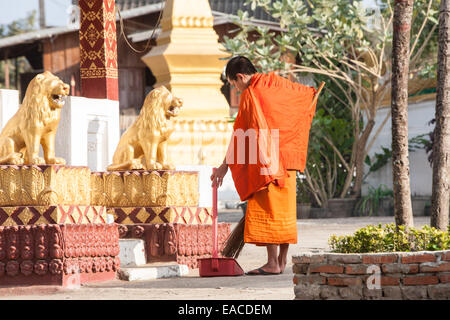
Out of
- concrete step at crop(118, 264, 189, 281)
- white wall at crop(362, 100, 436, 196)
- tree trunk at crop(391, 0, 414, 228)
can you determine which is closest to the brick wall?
tree trunk at crop(391, 0, 414, 228)

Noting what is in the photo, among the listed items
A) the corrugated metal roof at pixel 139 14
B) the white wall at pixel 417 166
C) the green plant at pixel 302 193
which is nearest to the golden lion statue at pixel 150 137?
the green plant at pixel 302 193

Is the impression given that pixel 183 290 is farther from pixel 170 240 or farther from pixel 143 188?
pixel 143 188

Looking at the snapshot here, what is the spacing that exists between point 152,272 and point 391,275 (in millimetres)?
2393

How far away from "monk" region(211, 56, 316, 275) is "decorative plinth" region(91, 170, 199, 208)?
1329 millimetres

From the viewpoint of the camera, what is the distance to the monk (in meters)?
6.44

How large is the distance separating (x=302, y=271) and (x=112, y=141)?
3933 millimetres

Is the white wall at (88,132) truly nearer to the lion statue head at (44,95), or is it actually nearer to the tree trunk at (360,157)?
the lion statue head at (44,95)

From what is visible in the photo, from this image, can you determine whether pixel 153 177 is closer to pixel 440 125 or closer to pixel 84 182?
pixel 84 182

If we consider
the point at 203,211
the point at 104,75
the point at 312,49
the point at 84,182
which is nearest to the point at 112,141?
the point at 104,75

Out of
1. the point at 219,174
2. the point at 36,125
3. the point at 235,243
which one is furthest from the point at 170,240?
the point at 36,125

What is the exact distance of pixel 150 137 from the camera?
26.4 feet

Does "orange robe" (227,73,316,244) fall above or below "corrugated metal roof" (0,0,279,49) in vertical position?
below

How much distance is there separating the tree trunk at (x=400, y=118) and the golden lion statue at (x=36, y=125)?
7.59ft

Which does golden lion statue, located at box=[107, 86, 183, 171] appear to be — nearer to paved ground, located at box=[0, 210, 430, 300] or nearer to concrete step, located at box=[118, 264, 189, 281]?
concrete step, located at box=[118, 264, 189, 281]
